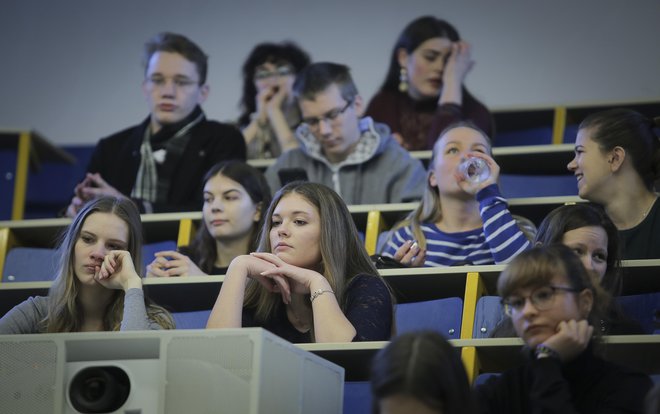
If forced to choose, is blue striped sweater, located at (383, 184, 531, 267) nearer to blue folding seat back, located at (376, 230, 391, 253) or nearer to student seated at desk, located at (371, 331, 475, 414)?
blue folding seat back, located at (376, 230, 391, 253)

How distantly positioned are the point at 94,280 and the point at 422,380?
133 cm

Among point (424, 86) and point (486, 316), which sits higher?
point (424, 86)

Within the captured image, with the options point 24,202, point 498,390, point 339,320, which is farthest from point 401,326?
point 24,202

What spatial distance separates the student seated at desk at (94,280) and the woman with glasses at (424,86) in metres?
1.70

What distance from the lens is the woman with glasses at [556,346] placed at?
7.20ft

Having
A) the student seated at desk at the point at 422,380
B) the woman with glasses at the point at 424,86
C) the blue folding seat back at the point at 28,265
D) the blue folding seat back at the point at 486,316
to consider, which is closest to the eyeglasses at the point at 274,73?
the woman with glasses at the point at 424,86

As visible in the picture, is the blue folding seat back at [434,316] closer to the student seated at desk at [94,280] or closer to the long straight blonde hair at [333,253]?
the long straight blonde hair at [333,253]

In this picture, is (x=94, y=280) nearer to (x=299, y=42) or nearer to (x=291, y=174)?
(x=291, y=174)

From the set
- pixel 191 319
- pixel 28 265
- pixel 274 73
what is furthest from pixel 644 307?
pixel 274 73

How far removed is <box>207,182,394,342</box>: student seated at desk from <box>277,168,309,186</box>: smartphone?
2.89 feet

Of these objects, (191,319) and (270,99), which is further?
(270,99)

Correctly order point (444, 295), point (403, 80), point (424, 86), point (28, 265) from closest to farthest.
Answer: point (444, 295)
point (28, 265)
point (424, 86)
point (403, 80)

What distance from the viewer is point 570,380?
7.41ft

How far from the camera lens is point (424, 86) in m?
4.74
